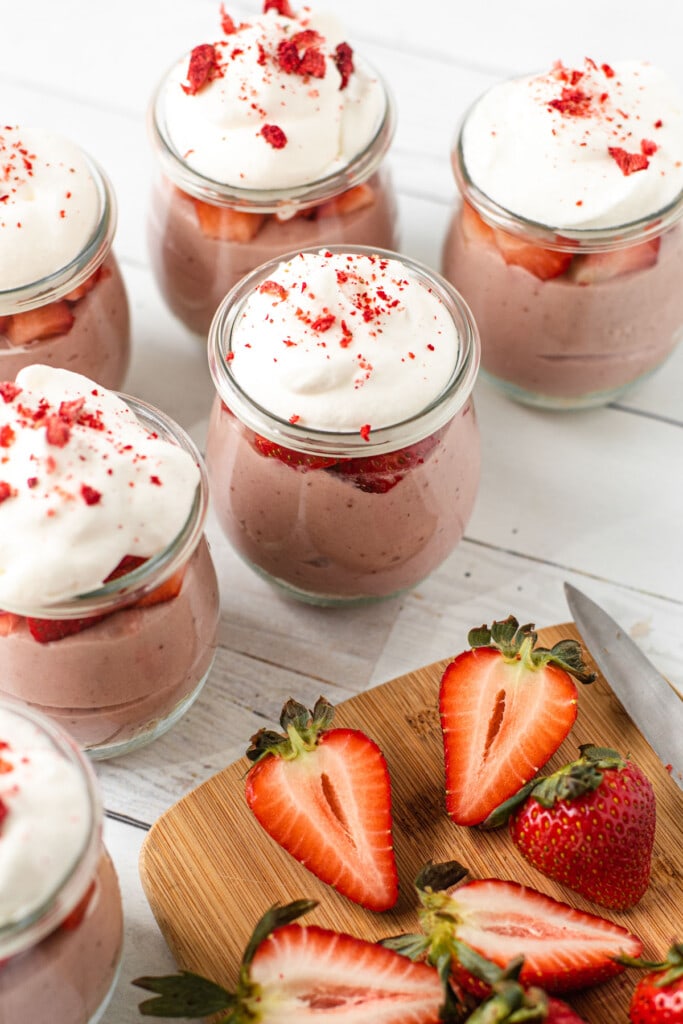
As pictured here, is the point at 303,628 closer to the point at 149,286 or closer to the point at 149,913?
the point at 149,913

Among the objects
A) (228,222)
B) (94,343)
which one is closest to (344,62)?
(228,222)

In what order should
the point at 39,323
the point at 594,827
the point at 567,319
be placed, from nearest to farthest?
the point at 594,827 < the point at 39,323 < the point at 567,319

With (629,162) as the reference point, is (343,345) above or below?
below

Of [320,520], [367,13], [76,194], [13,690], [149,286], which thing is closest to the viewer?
[13,690]

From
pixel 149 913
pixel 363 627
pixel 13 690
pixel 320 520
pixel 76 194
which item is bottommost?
pixel 149 913

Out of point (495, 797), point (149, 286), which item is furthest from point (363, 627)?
point (149, 286)

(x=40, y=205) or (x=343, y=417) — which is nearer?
(x=343, y=417)

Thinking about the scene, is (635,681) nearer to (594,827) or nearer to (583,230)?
(594,827)

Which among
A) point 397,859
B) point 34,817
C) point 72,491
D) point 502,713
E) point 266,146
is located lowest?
point 397,859
